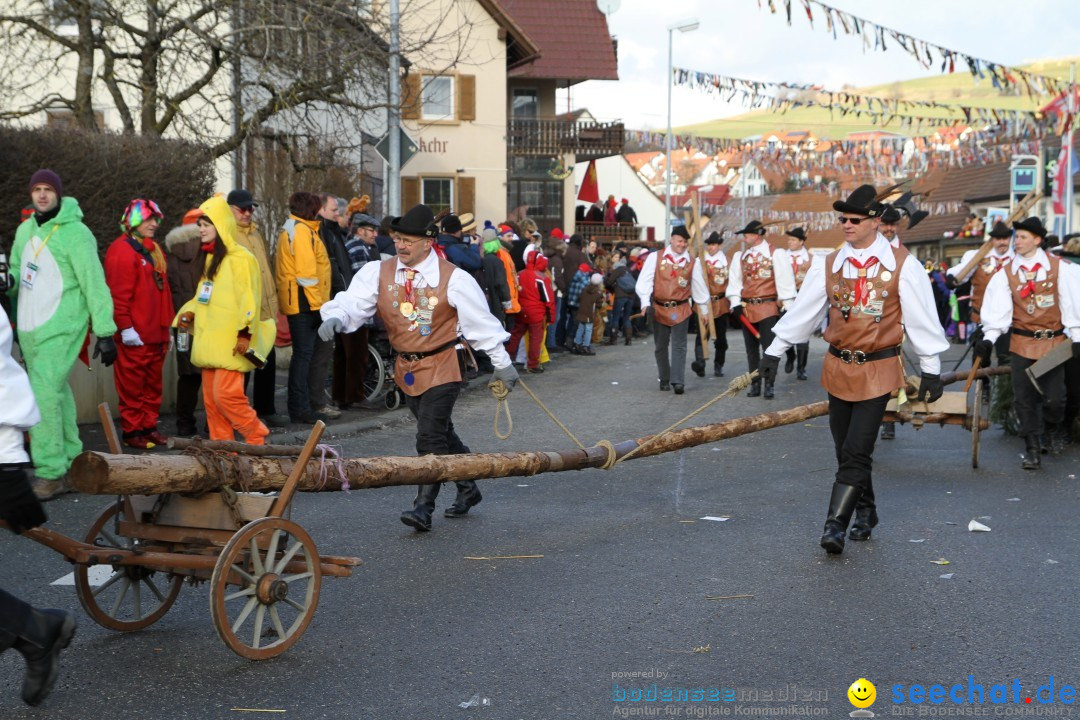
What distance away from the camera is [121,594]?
5414 millimetres

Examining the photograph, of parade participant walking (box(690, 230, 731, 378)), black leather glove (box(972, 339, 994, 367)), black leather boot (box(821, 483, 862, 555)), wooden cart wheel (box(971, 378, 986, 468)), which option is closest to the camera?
black leather boot (box(821, 483, 862, 555))

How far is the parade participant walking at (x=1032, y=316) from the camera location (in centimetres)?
995

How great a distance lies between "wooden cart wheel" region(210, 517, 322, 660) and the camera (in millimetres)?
4801

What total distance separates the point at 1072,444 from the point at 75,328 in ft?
26.3

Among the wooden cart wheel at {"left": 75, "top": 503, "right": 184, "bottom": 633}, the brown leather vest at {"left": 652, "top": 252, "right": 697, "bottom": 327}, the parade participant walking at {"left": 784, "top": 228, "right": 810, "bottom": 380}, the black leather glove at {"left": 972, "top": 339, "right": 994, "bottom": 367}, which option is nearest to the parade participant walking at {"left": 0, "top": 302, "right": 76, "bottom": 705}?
the wooden cart wheel at {"left": 75, "top": 503, "right": 184, "bottom": 633}

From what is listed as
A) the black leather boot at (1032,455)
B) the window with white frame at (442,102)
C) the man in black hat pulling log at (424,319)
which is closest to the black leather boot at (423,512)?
the man in black hat pulling log at (424,319)

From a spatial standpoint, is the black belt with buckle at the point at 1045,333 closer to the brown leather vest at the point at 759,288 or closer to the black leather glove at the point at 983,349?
the black leather glove at the point at 983,349

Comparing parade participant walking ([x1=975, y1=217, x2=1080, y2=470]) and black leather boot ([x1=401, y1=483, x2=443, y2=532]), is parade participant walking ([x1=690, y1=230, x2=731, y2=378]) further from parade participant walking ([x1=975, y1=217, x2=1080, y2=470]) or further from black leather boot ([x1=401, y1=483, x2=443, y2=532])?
black leather boot ([x1=401, y1=483, x2=443, y2=532])

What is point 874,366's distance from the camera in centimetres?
716

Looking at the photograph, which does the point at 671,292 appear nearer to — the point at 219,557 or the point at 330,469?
the point at 330,469

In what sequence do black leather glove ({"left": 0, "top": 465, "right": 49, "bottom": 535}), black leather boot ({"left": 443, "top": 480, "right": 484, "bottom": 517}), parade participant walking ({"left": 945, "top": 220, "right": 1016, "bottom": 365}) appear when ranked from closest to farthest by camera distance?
1. black leather glove ({"left": 0, "top": 465, "right": 49, "bottom": 535})
2. black leather boot ({"left": 443, "top": 480, "right": 484, "bottom": 517})
3. parade participant walking ({"left": 945, "top": 220, "right": 1016, "bottom": 365})

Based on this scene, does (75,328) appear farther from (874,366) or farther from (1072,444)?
(1072,444)

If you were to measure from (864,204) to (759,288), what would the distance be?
863 cm

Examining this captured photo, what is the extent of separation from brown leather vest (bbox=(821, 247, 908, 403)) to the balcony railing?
34852mm
